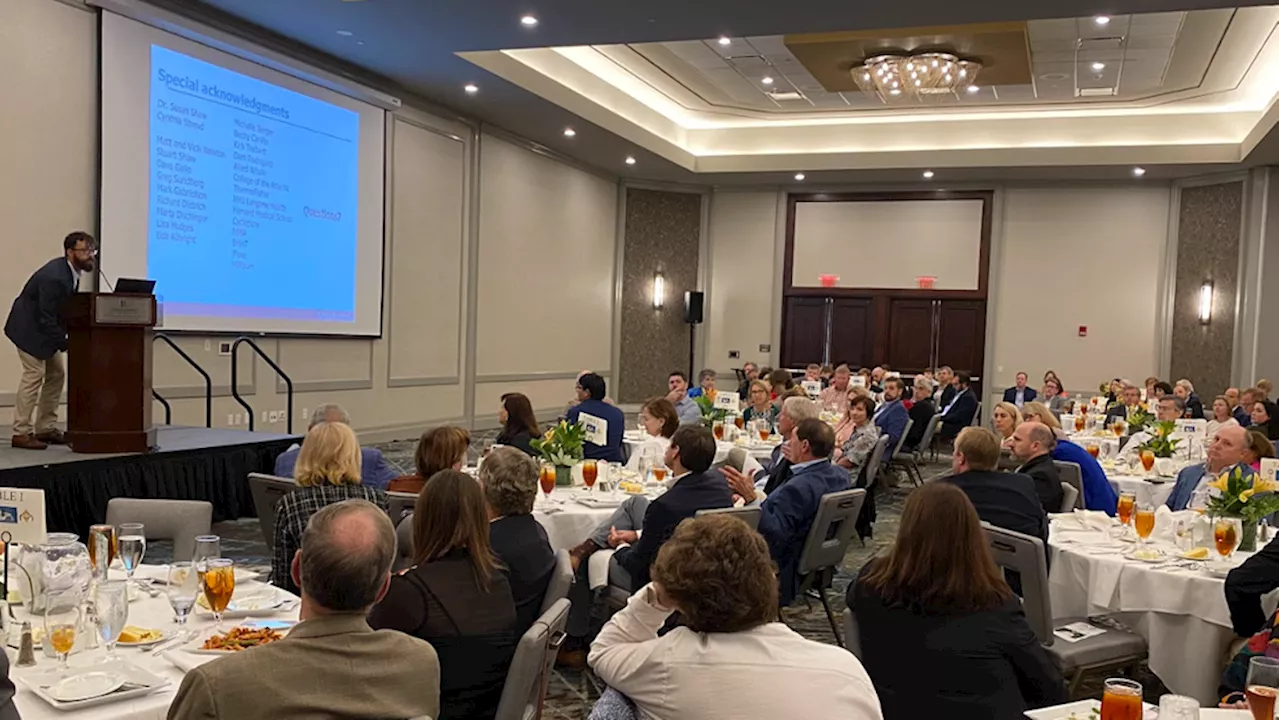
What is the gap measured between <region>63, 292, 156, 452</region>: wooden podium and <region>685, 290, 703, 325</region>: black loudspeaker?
39.1 feet

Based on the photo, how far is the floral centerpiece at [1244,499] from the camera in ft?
13.2

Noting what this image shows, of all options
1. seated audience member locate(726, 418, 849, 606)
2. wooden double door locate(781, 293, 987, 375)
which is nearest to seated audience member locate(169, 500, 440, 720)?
seated audience member locate(726, 418, 849, 606)

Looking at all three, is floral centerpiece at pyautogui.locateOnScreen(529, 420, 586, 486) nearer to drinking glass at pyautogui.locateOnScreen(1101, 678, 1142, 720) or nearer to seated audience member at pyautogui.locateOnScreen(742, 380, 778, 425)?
drinking glass at pyautogui.locateOnScreen(1101, 678, 1142, 720)

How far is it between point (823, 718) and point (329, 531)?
98 cm

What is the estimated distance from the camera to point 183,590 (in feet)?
8.48

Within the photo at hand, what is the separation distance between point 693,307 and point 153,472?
473 inches

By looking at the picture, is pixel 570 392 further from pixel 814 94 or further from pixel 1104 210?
pixel 1104 210

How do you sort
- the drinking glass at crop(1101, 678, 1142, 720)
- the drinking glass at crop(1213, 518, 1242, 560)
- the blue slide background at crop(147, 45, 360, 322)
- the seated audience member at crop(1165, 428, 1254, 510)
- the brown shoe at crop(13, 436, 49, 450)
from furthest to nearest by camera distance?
the blue slide background at crop(147, 45, 360, 322), the brown shoe at crop(13, 436, 49, 450), the seated audience member at crop(1165, 428, 1254, 510), the drinking glass at crop(1213, 518, 1242, 560), the drinking glass at crop(1101, 678, 1142, 720)

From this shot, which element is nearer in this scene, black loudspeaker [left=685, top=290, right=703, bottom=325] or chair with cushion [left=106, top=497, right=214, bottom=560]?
chair with cushion [left=106, top=497, right=214, bottom=560]

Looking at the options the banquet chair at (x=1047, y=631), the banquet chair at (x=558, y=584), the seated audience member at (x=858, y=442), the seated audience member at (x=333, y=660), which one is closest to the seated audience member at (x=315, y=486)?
the banquet chair at (x=558, y=584)

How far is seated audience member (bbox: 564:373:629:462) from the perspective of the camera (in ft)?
22.0

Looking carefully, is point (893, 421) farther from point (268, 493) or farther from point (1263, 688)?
point (1263, 688)

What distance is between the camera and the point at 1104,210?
16.4 m

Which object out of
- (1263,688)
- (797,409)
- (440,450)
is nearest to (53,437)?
(440,450)
